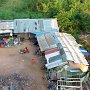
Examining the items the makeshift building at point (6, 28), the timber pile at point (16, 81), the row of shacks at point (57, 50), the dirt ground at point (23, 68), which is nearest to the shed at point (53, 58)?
the row of shacks at point (57, 50)

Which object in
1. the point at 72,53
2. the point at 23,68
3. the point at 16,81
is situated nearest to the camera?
the point at 16,81

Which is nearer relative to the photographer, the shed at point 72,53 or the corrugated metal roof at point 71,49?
the shed at point 72,53

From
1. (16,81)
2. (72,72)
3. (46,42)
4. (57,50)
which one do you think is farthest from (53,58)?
(16,81)

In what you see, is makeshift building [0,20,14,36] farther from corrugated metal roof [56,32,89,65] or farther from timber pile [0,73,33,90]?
timber pile [0,73,33,90]

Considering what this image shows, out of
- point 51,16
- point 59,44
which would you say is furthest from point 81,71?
point 51,16

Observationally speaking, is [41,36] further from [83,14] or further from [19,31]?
[83,14]

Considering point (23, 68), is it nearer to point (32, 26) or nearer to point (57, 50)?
point (57, 50)

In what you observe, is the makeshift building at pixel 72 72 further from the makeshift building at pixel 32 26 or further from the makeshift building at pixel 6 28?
the makeshift building at pixel 6 28
